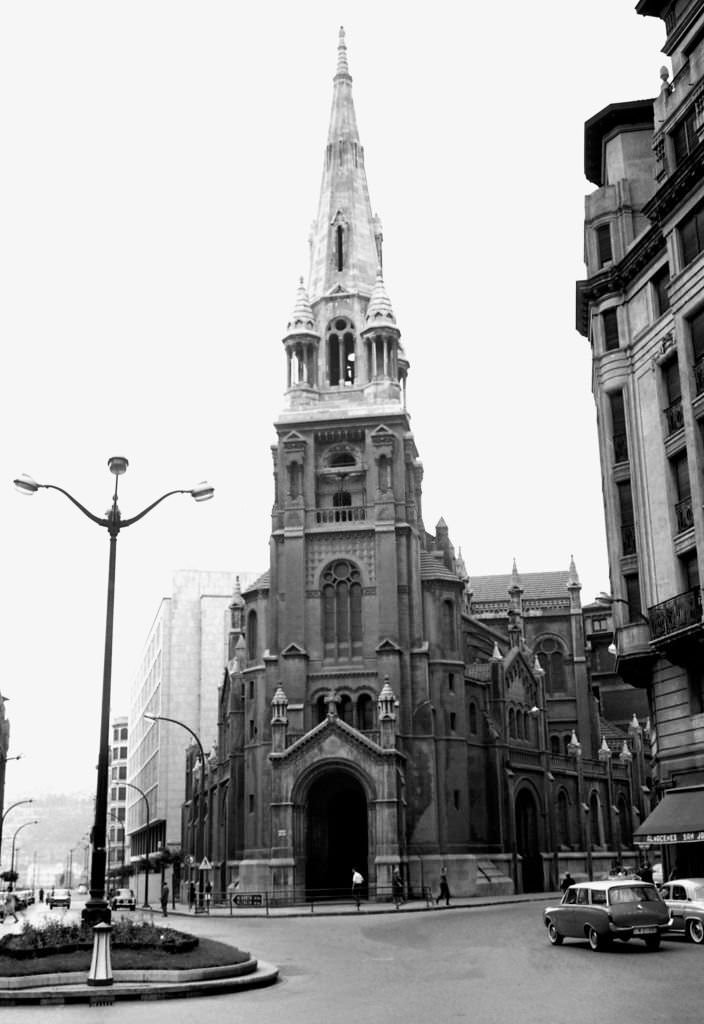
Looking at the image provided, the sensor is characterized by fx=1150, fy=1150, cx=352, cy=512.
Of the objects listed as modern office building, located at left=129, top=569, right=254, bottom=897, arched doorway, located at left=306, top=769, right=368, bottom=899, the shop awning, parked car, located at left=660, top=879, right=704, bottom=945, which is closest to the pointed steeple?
arched doorway, located at left=306, top=769, right=368, bottom=899

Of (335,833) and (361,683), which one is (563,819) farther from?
(361,683)

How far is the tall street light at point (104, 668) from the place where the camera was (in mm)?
20109

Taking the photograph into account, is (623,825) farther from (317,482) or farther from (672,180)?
(672,180)

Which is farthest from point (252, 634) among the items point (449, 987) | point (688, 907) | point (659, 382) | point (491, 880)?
point (449, 987)

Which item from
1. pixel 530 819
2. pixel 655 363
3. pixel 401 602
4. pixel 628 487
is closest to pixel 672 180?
pixel 655 363

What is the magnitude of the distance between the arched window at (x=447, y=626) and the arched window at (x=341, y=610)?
465cm

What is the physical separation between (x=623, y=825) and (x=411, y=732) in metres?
27.4

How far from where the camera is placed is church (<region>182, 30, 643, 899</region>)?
188 ft

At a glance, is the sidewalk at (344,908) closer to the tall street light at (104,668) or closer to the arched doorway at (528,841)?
the arched doorway at (528,841)

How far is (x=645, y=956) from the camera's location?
21125 mm

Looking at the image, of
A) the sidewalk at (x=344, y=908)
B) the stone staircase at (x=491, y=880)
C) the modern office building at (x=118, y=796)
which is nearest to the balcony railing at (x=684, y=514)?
the sidewalk at (x=344, y=908)

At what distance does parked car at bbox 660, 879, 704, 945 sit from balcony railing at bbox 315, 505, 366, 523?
39.9 meters

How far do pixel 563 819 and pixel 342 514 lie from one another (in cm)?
2558

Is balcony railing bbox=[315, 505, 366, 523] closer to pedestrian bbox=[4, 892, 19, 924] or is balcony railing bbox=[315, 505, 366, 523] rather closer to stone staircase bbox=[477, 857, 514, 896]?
stone staircase bbox=[477, 857, 514, 896]
